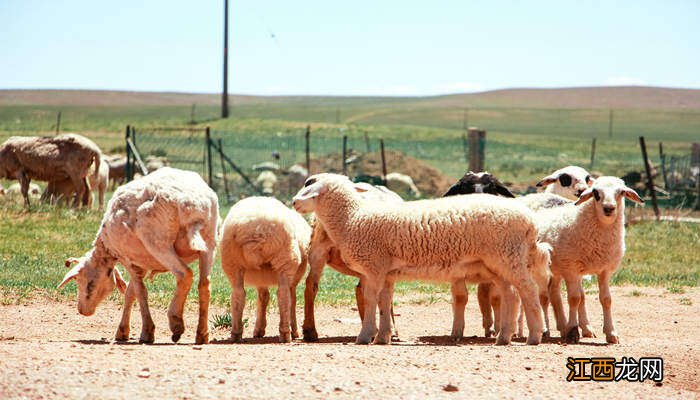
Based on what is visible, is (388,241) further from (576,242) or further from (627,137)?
(627,137)

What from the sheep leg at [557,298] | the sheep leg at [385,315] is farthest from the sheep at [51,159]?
the sheep leg at [557,298]

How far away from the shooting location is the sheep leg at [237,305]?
426 inches

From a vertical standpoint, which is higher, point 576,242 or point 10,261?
point 576,242

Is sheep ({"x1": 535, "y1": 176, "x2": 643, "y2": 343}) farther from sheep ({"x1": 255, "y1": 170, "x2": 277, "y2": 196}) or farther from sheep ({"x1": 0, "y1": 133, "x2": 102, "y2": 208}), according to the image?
sheep ({"x1": 255, "y1": 170, "x2": 277, "y2": 196})

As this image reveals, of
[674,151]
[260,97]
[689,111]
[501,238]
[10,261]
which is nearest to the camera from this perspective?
[501,238]

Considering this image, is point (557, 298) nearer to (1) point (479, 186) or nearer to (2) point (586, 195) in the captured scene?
(2) point (586, 195)

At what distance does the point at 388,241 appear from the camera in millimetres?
10430

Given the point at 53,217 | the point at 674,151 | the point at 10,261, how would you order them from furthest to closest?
the point at 674,151, the point at 53,217, the point at 10,261

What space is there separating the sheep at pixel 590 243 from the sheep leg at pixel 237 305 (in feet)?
10.8

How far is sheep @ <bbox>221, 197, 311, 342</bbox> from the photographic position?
10.6 m

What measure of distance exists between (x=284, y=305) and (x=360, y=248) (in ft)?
3.28

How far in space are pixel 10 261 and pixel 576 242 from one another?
9023mm

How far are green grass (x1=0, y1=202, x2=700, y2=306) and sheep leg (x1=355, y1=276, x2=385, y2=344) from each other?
3.72 metres

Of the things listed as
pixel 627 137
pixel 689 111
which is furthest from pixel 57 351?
pixel 689 111
